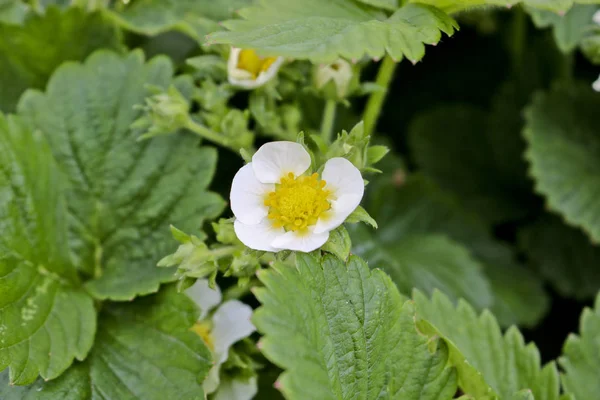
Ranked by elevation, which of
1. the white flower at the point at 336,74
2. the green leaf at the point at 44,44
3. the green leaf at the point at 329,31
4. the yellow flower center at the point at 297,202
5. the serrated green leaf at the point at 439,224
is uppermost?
the green leaf at the point at 329,31

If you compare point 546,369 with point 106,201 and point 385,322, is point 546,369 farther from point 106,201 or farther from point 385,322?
point 106,201

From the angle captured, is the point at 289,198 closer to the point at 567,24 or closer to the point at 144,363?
the point at 144,363

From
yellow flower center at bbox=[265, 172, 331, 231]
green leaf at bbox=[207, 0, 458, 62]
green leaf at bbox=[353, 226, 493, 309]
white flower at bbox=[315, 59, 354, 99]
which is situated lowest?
green leaf at bbox=[353, 226, 493, 309]

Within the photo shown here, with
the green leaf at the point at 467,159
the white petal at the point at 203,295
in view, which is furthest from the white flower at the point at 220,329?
the green leaf at the point at 467,159

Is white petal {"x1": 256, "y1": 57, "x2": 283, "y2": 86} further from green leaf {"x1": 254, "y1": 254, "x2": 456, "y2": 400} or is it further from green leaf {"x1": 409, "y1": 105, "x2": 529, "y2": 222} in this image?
green leaf {"x1": 409, "y1": 105, "x2": 529, "y2": 222}

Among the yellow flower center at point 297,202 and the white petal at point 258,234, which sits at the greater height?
the yellow flower center at point 297,202

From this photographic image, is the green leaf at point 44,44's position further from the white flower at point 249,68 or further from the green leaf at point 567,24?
the green leaf at point 567,24

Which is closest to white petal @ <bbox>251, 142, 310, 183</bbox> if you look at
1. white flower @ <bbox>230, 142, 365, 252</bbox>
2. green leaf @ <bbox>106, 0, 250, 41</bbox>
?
white flower @ <bbox>230, 142, 365, 252</bbox>

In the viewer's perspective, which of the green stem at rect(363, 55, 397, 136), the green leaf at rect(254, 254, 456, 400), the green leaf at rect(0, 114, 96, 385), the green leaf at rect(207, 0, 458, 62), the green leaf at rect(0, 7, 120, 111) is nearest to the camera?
the green leaf at rect(254, 254, 456, 400)
